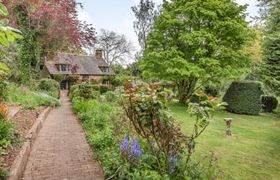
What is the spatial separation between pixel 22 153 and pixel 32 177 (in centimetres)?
71

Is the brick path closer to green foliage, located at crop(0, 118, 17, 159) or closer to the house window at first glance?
green foliage, located at crop(0, 118, 17, 159)

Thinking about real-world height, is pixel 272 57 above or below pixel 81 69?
below

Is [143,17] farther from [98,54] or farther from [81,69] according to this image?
[98,54]

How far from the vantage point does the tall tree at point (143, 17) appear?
2994 cm

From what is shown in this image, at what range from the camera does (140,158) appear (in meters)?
4.18

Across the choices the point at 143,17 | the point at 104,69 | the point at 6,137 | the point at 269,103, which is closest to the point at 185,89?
the point at 269,103

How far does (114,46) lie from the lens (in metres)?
45.8

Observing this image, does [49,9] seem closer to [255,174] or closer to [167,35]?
[167,35]

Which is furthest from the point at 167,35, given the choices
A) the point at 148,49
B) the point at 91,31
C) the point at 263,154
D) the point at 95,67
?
the point at 95,67

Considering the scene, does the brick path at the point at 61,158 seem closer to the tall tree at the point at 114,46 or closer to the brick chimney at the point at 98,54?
the brick chimney at the point at 98,54

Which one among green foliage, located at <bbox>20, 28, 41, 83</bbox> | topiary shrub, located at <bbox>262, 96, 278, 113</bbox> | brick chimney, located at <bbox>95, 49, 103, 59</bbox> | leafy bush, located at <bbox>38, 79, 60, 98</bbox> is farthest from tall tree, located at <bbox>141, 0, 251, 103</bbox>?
brick chimney, located at <bbox>95, 49, 103, 59</bbox>

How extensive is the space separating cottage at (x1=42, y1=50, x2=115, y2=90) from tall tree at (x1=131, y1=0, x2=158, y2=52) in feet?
29.8

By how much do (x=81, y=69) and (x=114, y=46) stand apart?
1038cm

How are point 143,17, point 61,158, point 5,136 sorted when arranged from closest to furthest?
1. point 5,136
2. point 61,158
3. point 143,17
